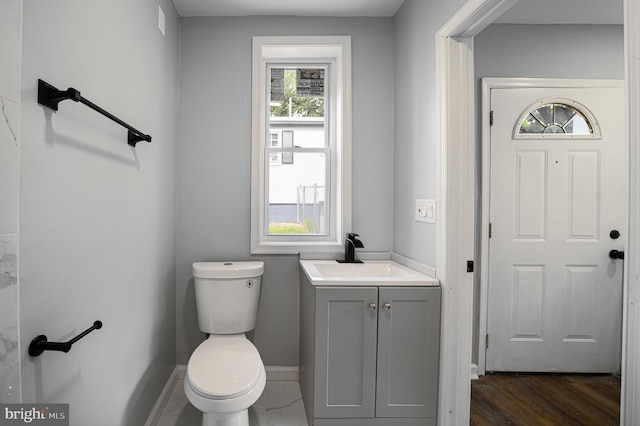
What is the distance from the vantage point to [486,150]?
2201mm

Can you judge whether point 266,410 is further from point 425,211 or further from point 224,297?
point 425,211

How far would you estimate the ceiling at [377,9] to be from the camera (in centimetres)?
202

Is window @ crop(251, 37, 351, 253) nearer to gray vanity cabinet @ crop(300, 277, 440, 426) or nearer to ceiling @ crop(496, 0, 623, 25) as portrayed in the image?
gray vanity cabinet @ crop(300, 277, 440, 426)

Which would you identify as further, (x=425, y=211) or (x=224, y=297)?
(x=224, y=297)

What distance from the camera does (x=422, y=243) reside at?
5.85 ft

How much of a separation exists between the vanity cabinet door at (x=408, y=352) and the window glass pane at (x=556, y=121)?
1.48 metres

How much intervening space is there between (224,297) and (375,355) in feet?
3.03

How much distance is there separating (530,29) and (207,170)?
2.37m

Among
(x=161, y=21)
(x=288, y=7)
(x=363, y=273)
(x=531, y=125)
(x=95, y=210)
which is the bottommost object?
(x=363, y=273)

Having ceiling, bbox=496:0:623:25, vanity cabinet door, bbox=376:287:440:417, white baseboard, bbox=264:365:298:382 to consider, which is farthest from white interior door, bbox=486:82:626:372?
white baseboard, bbox=264:365:298:382

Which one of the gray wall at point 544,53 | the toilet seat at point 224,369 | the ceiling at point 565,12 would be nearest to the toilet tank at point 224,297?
the toilet seat at point 224,369

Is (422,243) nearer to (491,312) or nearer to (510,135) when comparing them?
(491,312)

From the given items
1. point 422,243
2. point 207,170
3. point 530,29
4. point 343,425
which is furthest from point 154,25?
point 530,29

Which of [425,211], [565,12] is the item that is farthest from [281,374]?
[565,12]
